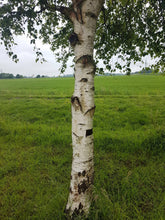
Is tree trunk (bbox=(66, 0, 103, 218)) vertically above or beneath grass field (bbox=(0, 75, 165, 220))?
above

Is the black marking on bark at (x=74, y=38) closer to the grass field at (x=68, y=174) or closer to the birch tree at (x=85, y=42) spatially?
the birch tree at (x=85, y=42)

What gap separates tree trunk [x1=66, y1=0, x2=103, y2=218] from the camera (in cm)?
204

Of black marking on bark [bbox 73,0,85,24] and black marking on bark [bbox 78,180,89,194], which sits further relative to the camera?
black marking on bark [bbox 78,180,89,194]

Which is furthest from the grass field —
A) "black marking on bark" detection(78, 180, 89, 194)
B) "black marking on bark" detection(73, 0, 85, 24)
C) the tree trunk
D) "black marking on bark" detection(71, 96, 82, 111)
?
"black marking on bark" detection(73, 0, 85, 24)

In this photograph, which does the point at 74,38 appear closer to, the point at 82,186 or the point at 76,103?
the point at 76,103

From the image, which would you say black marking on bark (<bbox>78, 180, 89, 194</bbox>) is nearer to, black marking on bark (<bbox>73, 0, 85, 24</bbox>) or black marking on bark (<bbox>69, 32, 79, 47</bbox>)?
black marking on bark (<bbox>69, 32, 79, 47</bbox>)

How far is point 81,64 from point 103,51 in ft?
8.90

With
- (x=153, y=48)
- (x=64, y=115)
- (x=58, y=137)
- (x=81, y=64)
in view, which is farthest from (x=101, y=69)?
(x=64, y=115)

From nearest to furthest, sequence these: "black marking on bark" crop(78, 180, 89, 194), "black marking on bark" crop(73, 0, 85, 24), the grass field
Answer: "black marking on bark" crop(73, 0, 85, 24), "black marking on bark" crop(78, 180, 89, 194), the grass field

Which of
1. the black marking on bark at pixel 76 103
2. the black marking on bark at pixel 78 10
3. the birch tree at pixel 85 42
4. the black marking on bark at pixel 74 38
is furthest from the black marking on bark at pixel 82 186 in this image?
the black marking on bark at pixel 78 10

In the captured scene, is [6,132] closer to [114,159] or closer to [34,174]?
[34,174]

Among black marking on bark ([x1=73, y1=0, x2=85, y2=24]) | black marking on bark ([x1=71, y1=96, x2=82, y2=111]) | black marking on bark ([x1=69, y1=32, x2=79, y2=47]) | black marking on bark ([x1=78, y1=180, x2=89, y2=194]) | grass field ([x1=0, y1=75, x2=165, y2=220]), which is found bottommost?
grass field ([x1=0, y1=75, x2=165, y2=220])

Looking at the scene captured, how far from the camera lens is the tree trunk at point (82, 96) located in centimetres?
204

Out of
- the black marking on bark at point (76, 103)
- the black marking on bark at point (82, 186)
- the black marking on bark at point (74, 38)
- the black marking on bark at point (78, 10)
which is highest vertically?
the black marking on bark at point (78, 10)
